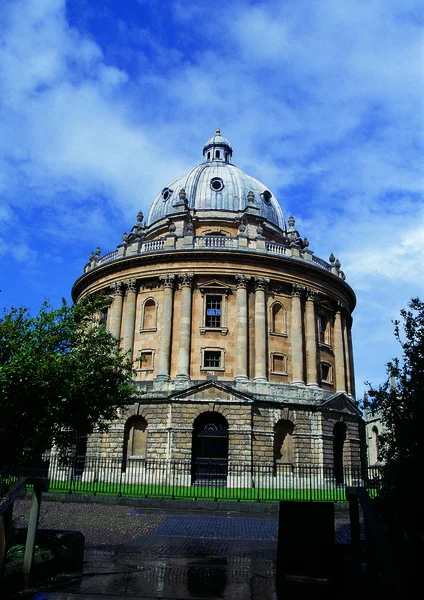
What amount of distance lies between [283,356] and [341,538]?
871 inches

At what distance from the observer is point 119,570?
856cm

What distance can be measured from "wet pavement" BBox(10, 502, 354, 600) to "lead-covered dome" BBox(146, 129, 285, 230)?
2926 centimetres

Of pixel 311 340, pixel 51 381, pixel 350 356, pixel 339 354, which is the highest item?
pixel 350 356

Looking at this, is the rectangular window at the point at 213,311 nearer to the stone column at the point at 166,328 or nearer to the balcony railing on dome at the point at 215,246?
the stone column at the point at 166,328

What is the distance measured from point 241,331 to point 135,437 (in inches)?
369

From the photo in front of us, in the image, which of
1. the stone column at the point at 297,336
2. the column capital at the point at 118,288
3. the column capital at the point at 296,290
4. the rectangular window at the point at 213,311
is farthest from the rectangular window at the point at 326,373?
the column capital at the point at 118,288

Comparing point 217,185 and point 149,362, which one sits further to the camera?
point 217,185

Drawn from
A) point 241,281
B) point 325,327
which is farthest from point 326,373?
point 241,281

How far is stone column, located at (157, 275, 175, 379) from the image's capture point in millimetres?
33250

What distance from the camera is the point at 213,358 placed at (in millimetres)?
33938

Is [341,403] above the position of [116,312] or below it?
below

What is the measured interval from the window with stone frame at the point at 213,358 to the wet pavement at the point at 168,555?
15.9 metres

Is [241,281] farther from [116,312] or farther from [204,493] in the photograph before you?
[204,493]

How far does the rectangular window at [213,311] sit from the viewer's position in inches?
1372
